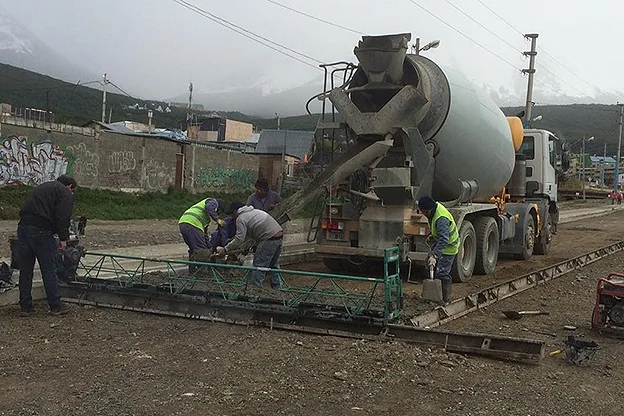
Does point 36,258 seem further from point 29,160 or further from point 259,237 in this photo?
point 29,160

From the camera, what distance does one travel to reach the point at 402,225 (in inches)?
369

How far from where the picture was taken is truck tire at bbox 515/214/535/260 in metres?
13.3

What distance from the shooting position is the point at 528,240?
13.6m

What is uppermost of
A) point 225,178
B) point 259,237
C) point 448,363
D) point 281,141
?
point 281,141

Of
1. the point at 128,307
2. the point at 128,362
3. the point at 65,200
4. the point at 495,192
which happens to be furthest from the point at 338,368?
the point at 495,192

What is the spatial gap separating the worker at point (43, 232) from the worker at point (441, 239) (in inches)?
163

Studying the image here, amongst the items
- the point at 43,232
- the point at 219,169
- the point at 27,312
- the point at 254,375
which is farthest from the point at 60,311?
the point at 219,169

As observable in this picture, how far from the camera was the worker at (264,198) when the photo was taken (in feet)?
31.5

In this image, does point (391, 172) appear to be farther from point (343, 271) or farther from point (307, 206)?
point (343, 271)

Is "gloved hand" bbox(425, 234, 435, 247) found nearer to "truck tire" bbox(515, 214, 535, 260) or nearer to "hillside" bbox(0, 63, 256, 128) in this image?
"truck tire" bbox(515, 214, 535, 260)

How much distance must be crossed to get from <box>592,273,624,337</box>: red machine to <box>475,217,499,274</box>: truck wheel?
145 inches

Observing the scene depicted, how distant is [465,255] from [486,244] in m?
0.75

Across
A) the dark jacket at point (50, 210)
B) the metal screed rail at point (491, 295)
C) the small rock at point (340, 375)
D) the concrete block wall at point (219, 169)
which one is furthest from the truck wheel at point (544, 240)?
the concrete block wall at point (219, 169)

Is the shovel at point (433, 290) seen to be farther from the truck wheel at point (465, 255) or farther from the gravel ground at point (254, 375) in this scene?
the truck wheel at point (465, 255)
